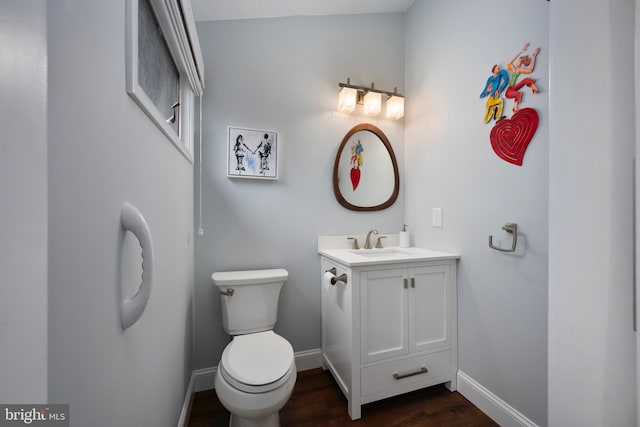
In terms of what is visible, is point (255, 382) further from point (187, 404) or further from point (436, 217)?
point (436, 217)

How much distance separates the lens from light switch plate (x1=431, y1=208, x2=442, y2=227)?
181cm

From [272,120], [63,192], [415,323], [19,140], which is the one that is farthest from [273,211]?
[19,140]

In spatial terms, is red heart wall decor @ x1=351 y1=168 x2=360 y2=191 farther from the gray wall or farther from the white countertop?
the white countertop

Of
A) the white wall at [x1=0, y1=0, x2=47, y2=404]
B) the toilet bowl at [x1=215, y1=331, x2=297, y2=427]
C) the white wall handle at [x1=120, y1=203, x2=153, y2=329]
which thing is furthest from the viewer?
the toilet bowl at [x1=215, y1=331, x2=297, y2=427]

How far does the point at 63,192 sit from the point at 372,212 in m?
1.87

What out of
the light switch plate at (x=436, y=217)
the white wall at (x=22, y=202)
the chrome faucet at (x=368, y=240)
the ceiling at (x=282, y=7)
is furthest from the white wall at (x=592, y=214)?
the ceiling at (x=282, y=7)

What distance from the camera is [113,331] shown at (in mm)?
608

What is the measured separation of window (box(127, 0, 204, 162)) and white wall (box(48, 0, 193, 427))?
38 millimetres

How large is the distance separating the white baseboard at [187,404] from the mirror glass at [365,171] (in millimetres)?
1533

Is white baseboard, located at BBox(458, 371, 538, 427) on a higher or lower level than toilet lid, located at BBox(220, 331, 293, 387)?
lower

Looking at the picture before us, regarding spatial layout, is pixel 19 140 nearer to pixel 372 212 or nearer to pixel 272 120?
pixel 272 120

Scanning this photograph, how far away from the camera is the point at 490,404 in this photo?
1.44 meters

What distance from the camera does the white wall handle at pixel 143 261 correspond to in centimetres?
64

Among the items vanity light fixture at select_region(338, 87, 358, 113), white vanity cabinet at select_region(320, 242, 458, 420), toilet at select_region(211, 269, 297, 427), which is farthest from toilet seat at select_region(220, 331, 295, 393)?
vanity light fixture at select_region(338, 87, 358, 113)
